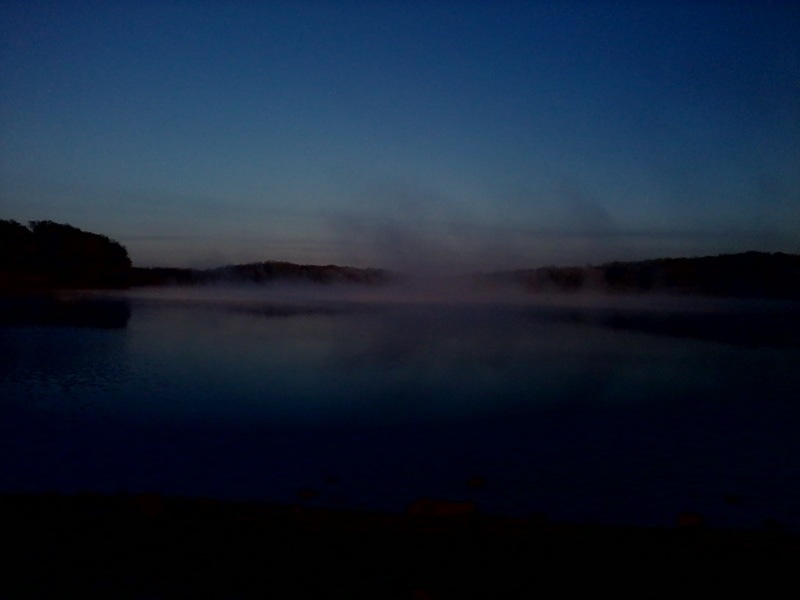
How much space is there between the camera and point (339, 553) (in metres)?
6.18

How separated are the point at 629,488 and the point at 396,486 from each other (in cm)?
329

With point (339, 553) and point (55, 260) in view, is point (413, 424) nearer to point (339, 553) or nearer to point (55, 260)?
point (339, 553)

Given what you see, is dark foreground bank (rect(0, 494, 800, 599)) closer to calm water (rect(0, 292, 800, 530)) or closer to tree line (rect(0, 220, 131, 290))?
calm water (rect(0, 292, 800, 530))

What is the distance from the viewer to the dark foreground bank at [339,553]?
5.51 metres

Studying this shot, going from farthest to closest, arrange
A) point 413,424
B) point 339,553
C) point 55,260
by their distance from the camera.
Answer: point 55,260 → point 413,424 → point 339,553

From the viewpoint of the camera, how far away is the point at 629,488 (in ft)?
30.8

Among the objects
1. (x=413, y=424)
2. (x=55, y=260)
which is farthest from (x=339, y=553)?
(x=55, y=260)

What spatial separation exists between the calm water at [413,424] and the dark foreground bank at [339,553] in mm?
1515

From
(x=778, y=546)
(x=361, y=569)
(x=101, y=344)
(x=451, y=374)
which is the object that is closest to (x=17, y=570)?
(x=361, y=569)

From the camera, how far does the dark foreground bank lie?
18.1 feet

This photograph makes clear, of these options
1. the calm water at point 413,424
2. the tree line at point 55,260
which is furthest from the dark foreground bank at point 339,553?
the tree line at point 55,260

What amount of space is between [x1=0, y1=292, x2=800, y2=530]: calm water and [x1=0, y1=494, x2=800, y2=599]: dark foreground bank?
1.51 m

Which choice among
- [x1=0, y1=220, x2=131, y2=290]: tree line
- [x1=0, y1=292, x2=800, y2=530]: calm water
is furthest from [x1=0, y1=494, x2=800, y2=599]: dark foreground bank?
[x1=0, y1=220, x2=131, y2=290]: tree line

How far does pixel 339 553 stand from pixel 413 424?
7.14 meters
